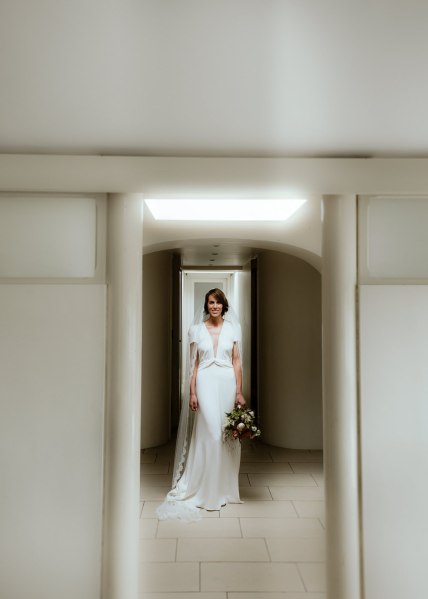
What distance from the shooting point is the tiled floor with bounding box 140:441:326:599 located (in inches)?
127

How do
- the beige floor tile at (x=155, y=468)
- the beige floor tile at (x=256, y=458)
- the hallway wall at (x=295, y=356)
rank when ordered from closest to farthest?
the beige floor tile at (x=155, y=468) < the beige floor tile at (x=256, y=458) < the hallway wall at (x=295, y=356)

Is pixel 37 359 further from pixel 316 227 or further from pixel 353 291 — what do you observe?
pixel 316 227

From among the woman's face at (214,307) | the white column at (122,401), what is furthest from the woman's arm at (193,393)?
the white column at (122,401)

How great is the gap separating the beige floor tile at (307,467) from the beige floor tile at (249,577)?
7.64ft

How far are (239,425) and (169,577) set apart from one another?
1581mm

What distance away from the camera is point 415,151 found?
7.97ft

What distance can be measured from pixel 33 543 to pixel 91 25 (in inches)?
92.0

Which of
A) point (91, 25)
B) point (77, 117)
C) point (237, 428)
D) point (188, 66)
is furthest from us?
point (237, 428)

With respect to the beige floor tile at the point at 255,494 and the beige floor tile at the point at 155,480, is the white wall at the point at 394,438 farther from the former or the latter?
the beige floor tile at the point at 155,480

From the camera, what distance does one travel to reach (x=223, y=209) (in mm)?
4004

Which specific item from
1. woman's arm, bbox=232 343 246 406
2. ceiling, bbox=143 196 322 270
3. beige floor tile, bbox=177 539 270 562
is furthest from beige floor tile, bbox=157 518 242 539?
ceiling, bbox=143 196 322 270

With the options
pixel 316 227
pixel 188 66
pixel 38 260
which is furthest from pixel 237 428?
pixel 188 66

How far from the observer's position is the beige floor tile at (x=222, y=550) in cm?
362

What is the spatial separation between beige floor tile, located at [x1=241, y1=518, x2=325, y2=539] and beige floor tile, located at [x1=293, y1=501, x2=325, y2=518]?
0.36 ft
